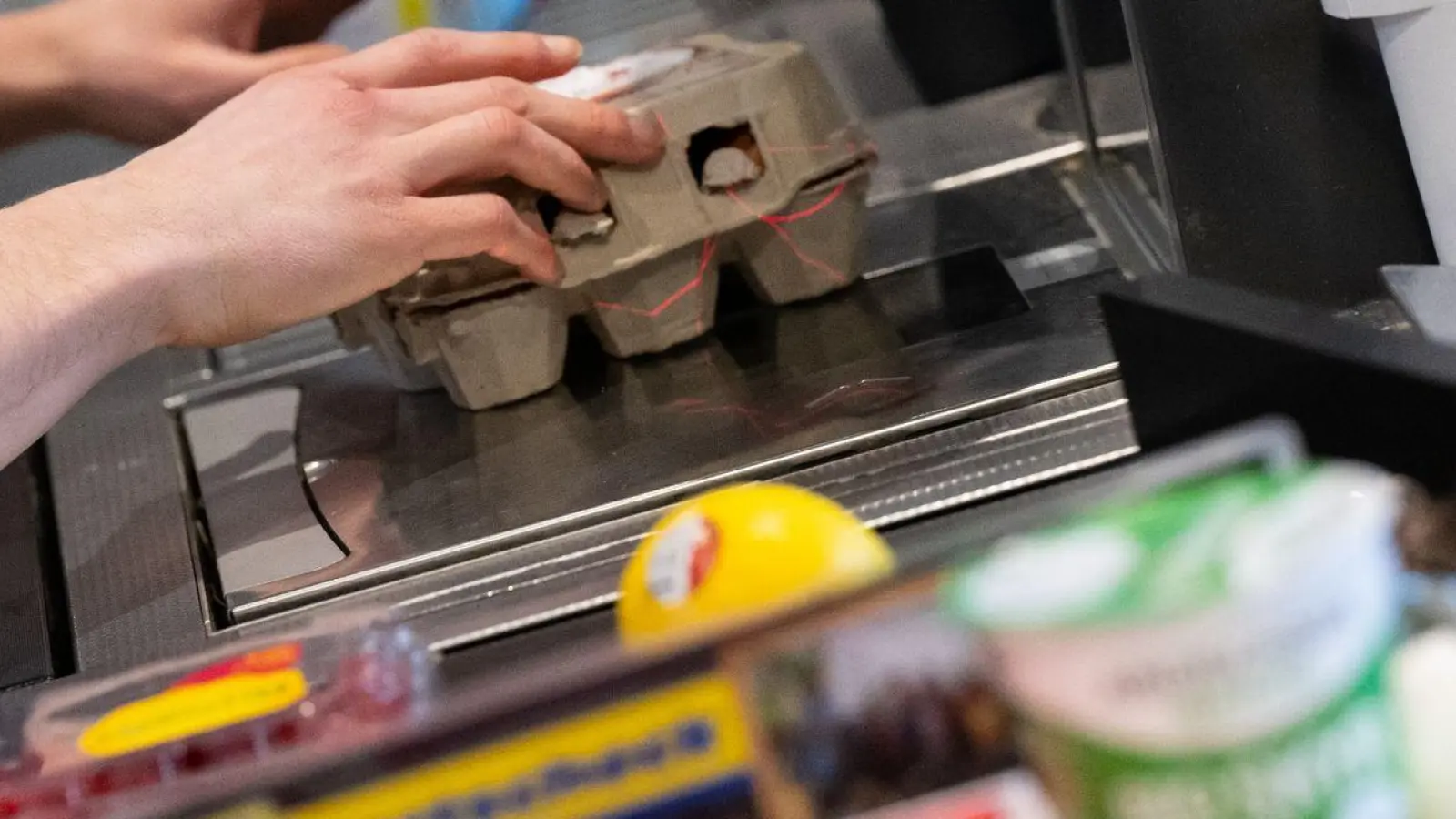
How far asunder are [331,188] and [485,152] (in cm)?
9

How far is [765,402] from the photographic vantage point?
2.90 feet

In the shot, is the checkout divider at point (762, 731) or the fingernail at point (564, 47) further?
the fingernail at point (564, 47)

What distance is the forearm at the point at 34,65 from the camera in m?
1.00

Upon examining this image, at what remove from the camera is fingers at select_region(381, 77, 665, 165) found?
861mm

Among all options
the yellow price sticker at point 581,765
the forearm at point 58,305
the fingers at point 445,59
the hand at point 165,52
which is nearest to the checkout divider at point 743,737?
the yellow price sticker at point 581,765

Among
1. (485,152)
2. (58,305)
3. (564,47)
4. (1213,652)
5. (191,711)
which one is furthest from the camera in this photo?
(564,47)

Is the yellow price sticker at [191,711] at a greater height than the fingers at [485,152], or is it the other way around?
the fingers at [485,152]

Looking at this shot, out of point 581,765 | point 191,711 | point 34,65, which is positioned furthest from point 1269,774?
point 34,65

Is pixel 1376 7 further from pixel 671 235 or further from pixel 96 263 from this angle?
pixel 96 263

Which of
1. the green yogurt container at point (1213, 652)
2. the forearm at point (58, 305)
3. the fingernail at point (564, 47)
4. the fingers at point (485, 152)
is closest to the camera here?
the green yogurt container at point (1213, 652)

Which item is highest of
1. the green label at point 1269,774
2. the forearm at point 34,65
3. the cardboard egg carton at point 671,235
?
the forearm at point 34,65

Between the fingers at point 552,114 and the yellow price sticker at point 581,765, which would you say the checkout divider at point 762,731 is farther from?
the fingers at point 552,114

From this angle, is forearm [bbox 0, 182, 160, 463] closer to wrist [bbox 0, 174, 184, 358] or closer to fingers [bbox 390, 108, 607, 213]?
wrist [bbox 0, 174, 184, 358]

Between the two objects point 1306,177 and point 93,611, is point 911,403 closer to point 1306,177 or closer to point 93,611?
point 1306,177
